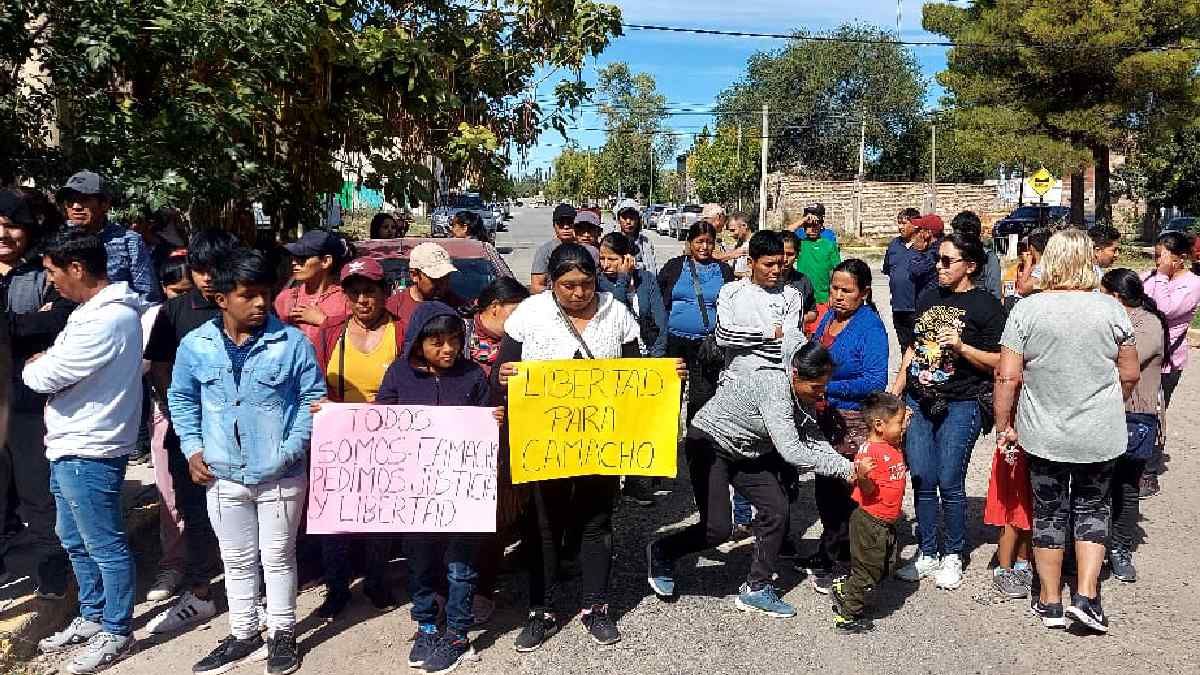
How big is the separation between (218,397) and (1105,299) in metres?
3.96

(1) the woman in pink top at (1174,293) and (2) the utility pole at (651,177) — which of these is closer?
(1) the woman in pink top at (1174,293)

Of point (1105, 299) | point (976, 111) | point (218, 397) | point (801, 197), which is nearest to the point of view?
point (218, 397)

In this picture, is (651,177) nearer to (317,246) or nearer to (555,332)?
(317,246)

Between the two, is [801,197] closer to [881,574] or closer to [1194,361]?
[1194,361]

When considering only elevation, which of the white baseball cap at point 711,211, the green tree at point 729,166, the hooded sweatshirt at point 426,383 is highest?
the green tree at point 729,166

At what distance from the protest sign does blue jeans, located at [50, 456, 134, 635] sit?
91 centimetres

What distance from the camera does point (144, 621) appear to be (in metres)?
4.97

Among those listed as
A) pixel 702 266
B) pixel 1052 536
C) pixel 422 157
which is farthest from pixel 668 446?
pixel 422 157

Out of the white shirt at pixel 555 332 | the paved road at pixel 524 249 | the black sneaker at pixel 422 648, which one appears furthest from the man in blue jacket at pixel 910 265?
the paved road at pixel 524 249

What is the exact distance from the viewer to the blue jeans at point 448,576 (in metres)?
4.48

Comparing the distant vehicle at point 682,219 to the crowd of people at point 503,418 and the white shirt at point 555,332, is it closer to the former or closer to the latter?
the crowd of people at point 503,418

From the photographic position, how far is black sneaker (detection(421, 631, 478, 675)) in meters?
4.40

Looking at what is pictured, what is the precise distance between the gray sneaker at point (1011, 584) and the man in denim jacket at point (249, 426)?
354cm

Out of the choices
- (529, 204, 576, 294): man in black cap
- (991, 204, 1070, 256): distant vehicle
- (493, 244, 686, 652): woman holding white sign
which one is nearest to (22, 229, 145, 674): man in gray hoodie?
(493, 244, 686, 652): woman holding white sign
